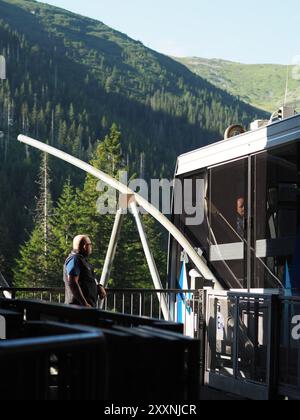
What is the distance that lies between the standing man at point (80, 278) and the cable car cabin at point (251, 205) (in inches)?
89.6

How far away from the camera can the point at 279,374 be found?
8.12 meters

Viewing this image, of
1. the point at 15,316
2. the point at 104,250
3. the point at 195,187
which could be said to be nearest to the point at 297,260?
the point at 195,187

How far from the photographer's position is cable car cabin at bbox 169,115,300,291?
10.1 m

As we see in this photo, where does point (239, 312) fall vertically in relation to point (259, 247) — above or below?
below

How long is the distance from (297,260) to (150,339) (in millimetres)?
6491

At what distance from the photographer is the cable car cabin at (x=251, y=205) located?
33.1 ft

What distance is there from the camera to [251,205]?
11000mm

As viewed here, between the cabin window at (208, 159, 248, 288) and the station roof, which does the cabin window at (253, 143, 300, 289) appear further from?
the cabin window at (208, 159, 248, 288)

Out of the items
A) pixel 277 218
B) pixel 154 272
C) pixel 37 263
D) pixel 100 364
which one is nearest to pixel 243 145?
pixel 277 218

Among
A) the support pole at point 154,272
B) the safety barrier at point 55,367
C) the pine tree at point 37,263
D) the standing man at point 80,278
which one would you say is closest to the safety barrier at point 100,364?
the safety barrier at point 55,367

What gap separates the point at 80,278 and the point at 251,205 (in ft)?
9.16

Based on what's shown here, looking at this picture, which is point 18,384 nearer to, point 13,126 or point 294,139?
point 294,139

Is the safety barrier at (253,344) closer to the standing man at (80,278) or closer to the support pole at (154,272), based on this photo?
the standing man at (80,278)

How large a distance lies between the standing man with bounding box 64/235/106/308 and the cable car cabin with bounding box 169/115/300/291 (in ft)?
7.46
